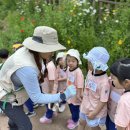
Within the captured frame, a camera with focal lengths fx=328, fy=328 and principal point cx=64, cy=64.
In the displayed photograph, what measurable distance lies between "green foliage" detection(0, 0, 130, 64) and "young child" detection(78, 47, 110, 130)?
161 centimetres

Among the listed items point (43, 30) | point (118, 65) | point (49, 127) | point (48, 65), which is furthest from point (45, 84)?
point (118, 65)

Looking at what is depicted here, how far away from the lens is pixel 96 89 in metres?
3.25

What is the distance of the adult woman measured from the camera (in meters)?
2.93

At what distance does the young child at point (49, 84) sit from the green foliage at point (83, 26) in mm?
1189

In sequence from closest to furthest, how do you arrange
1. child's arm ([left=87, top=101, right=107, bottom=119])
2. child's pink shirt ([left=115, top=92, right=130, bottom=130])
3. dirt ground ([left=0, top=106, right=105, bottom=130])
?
1. child's pink shirt ([left=115, top=92, right=130, bottom=130])
2. child's arm ([left=87, top=101, right=107, bottom=119])
3. dirt ground ([left=0, top=106, right=105, bottom=130])

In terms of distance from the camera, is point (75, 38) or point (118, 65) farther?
point (75, 38)

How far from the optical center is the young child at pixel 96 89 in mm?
3137

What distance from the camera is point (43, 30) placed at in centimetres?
Answer: 297

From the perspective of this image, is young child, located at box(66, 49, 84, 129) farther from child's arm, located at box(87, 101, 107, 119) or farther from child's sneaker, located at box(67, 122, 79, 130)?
child's arm, located at box(87, 101, 107, 119)

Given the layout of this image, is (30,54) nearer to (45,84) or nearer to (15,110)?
(15,110)

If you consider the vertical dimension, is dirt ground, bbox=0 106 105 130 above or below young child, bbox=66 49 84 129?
below

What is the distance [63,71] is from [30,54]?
3.57 ft

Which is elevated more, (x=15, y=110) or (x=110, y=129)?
(x=15, y=110)

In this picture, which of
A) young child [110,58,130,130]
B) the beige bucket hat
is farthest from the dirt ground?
young child [110,58,130,130]
